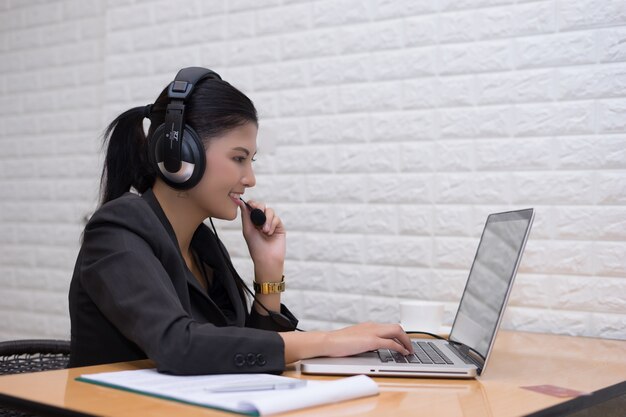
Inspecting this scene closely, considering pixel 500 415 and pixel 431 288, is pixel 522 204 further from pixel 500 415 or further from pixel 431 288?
pixel 500 415

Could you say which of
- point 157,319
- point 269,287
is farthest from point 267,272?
point 157,319

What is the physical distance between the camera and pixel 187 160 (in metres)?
1.65

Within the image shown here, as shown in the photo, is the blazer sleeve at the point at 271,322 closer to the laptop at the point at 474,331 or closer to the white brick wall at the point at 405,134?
the laptop at the point at 474,331

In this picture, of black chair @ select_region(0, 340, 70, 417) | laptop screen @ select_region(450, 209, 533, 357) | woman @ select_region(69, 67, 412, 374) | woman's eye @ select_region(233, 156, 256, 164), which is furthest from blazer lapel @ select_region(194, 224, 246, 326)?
laptop screen @ select_region(450, 209, 533, 357)

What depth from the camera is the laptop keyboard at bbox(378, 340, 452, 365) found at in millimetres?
1466

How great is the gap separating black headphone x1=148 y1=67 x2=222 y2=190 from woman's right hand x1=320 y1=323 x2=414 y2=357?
471mm

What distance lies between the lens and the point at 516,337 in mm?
2027

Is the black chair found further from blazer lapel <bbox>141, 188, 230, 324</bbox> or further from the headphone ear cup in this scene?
the headphone ear cup

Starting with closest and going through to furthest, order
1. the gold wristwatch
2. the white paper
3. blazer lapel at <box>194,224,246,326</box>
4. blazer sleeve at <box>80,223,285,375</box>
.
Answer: the white paper < blazer sleeve at <box>80,223,285,375</box> < blazer lapel at <box>194,224,246,326</box> < the gold wristwatch

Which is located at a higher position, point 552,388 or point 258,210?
point 258,210

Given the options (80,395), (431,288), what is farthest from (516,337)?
(80,395)

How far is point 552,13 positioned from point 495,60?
0.19 meters

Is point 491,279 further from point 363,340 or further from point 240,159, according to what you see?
point 240,159

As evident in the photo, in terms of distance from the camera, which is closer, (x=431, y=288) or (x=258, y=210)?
(x=258, y=210)
